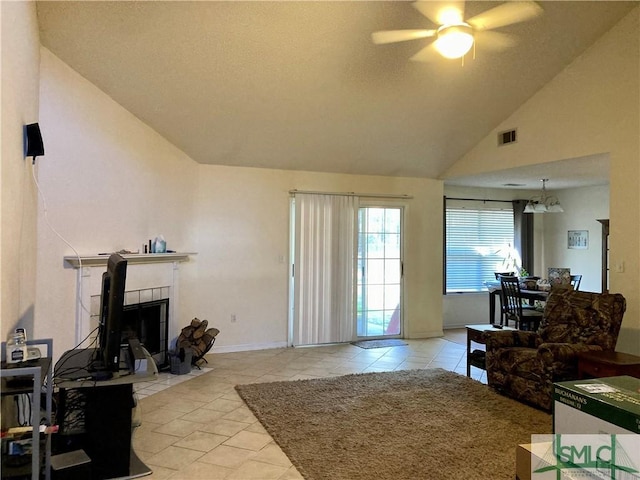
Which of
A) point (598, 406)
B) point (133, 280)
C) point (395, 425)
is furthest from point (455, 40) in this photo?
point (133, 280)

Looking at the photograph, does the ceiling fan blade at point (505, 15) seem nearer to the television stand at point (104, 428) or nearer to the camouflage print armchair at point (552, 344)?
the camouflage print armchair at point (552, 344)

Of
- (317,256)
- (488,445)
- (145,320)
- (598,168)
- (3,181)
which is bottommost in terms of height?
(488,445)

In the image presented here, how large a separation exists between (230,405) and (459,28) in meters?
3.42

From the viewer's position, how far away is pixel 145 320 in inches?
183

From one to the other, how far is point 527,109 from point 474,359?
280 cm

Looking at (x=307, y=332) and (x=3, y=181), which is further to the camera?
(x=307, y=332)

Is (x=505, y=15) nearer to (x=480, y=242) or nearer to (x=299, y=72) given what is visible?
Result: (x=299, y=72)

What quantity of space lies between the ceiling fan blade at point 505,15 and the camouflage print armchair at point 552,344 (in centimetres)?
243

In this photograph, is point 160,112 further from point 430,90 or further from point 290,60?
point 430,90

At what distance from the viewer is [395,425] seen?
3322 mm

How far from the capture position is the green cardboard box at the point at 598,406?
3.49 feet

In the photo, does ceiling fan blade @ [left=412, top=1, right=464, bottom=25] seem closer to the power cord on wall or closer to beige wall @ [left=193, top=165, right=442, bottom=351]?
beige wall @ [left=193, top=165, right=442, bottom=351]

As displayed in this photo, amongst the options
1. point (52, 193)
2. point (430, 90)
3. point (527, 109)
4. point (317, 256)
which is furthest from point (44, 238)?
point (527, 109)

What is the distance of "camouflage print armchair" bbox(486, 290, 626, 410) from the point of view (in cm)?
352
